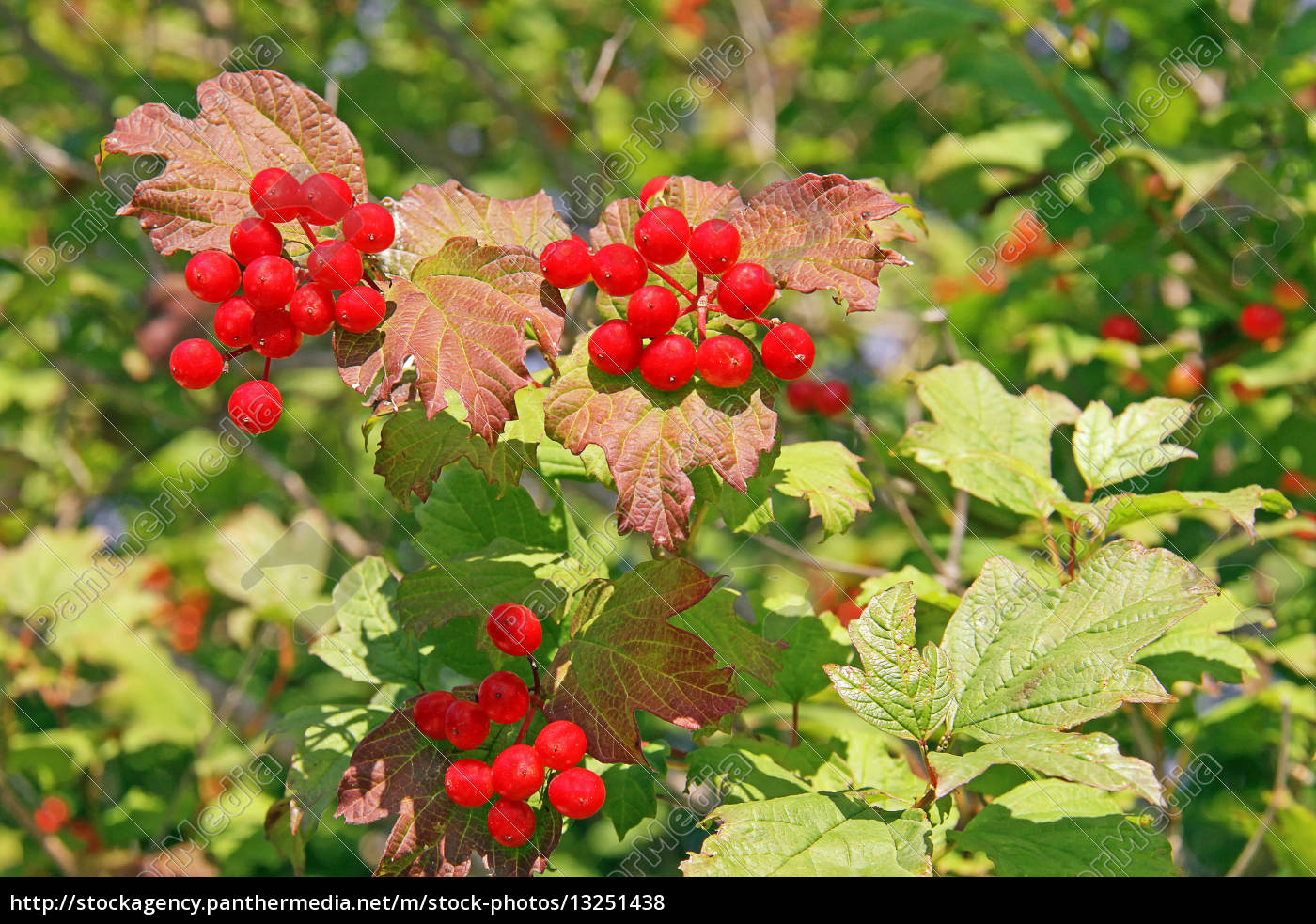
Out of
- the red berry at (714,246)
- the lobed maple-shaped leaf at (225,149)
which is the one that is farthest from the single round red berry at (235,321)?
the red berry at (714,246)

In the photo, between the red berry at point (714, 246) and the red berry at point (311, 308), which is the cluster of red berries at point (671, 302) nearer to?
the red berry at point (714, 246)

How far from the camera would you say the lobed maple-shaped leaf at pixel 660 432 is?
4.37ft

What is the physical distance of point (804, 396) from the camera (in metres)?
2.64

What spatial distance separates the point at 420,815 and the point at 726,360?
87 centimetres

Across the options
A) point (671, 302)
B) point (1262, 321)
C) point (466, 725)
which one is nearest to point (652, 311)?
point (671, 302)

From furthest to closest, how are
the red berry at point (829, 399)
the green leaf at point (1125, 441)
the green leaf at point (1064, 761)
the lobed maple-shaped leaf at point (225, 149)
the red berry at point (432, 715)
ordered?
the red berry at point (829, 399), the green leaf at point (1125, 441), the red berry at point (432, 715), the lobed maple-shaped leaf at point (225, 149), the green leaf at point (1064, 761)

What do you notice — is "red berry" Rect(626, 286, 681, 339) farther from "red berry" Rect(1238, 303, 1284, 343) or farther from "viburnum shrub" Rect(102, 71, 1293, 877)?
"red berry" Rect(1238, 303, 1284, 343)

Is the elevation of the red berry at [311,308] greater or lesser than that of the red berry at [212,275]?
greater

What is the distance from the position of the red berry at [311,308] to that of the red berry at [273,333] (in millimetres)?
28

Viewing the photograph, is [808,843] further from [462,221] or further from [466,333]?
[462,221]

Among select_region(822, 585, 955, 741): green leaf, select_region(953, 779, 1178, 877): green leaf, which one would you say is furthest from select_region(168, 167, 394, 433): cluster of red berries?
select_region(953, 779, 1178, 877): green leaf

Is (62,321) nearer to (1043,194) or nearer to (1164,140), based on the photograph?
(1043,194)

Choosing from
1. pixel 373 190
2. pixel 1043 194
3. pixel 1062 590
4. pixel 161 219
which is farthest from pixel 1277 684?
pixel 373 190

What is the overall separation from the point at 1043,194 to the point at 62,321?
155 inches
